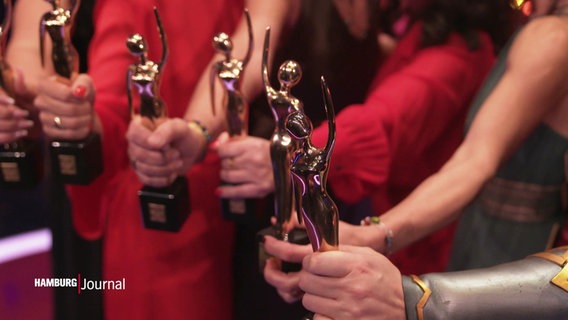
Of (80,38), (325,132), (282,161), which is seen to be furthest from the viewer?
(80,38)

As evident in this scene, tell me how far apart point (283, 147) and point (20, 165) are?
41cm

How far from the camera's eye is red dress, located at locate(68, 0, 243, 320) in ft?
2.60

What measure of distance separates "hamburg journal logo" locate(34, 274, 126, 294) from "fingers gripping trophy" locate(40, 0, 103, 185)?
0.15 meters

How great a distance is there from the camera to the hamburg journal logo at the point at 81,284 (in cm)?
81

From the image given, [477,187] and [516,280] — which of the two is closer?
[516,280]

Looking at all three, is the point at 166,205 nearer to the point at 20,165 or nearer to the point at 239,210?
the point at 239,210

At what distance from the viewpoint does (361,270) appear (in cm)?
46

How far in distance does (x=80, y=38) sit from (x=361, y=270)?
0.58 m

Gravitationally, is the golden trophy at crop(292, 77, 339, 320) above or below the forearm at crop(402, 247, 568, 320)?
above

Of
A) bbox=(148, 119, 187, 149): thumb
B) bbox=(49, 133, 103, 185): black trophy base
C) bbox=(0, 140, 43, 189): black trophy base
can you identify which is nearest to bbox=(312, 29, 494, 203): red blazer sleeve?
bbox=(148, 119, 187, 149): thumb

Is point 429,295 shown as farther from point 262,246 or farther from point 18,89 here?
point 18,89

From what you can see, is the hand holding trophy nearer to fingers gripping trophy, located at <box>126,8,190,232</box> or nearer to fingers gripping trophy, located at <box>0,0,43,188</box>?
fingers gripping trophy, located at <box>126,8,190,232</box>

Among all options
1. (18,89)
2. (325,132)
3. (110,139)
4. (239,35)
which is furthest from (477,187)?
(18,89)

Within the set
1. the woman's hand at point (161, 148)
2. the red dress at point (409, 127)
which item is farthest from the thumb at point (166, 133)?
the red dress at point (409, 127)
